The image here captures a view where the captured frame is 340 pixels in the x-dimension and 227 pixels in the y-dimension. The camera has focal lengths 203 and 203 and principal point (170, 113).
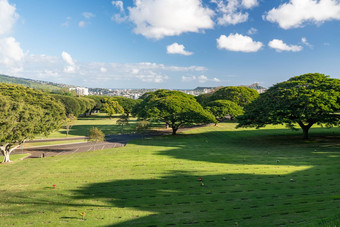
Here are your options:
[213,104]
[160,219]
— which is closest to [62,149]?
[160,219]

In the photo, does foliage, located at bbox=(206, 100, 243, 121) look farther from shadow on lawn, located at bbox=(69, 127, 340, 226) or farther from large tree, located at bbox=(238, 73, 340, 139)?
shadow on lawn, located at bbox=(69, 127, 340, 226)

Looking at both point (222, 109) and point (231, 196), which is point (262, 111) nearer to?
point (231, 196)

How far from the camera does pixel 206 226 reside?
24.8ft

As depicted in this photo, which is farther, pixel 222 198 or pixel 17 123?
pixel 17 123

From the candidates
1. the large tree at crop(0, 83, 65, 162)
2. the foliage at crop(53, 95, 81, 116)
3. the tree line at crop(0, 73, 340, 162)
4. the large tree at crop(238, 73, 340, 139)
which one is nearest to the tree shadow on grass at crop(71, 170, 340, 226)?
the large tree at crop(238, 73, 340, 139)

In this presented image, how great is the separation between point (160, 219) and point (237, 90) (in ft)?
249

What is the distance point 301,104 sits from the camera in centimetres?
2719

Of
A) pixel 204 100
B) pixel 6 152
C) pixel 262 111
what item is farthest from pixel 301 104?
pixel 204 100

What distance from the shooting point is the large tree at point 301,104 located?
2656 centimetres

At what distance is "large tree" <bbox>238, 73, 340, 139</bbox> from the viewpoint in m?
26.6

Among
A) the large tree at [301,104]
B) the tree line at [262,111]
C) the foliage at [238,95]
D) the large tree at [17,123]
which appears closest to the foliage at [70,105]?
the tree line at [262,111]

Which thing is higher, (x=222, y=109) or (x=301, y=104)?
(x=222, y=109)

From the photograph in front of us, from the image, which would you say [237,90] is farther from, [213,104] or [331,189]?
[331,189]

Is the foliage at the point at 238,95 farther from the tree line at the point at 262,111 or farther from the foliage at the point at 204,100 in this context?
the tree line at the point at 262,111
